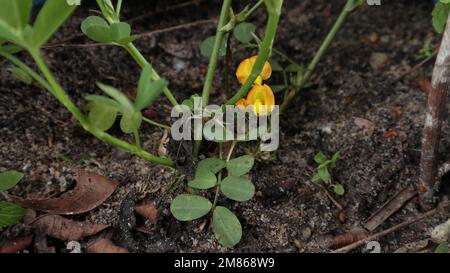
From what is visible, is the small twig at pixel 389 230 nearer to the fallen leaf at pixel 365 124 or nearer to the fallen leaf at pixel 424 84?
the fallen leaf at pixel 365 124

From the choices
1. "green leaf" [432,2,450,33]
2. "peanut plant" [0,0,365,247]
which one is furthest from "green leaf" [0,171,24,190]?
"green leaf" [432,2,450,33]

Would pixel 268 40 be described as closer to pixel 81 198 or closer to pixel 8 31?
pixel 8 31

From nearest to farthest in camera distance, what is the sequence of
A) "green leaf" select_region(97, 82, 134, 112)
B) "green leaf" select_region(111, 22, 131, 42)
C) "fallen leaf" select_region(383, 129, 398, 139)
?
"green leaf" select_region(97, 82, 134, 112), "green leaf" select_region(111, 22, 131, 42), "fallen leaf" select_region(383, 129, 398, 139)

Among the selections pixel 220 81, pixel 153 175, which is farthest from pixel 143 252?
pixel 220 81

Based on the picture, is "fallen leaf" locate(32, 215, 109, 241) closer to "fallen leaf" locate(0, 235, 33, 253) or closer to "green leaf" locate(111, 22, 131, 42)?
"fallen leaf" locate(0, 235, 33, 253)

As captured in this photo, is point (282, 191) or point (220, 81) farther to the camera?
point (220, 81)

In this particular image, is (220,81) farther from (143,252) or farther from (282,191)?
(143,252)
